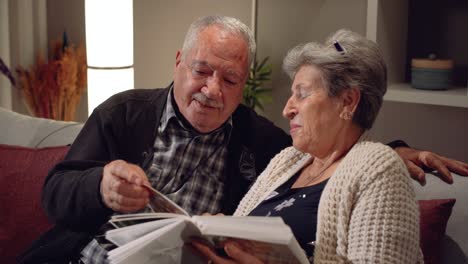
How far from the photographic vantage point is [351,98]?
167 centimetres

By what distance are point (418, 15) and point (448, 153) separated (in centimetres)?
51

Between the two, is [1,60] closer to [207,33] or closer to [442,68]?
[207,33]

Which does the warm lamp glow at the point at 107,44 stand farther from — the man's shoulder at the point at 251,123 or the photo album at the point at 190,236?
the photo album at the point at 190,236

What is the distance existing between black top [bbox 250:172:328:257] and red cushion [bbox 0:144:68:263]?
755 mm

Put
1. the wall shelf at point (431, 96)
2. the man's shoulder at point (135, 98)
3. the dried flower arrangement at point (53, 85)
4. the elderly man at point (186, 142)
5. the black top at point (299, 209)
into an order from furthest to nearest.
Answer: the dried flower arrangement at point (53, 85) < the wall shelf at point (431, 96) < the man's shoulder at point (135, 98) < the elderly man at point (186, 142) < the black top at point (299, 209)

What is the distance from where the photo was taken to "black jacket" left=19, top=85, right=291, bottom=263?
1.94 m

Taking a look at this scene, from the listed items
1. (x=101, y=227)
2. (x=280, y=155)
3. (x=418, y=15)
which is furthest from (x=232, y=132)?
(x=418, y=15)

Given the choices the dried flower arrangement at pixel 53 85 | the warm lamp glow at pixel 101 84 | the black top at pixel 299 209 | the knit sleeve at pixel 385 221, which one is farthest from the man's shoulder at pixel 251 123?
the dried flower arrangement at pixel 53 85

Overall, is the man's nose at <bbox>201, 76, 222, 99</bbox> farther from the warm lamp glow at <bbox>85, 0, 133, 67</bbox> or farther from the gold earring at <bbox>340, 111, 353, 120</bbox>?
the warm lamp glow at <bbox>85, 0, 133, 67</bbox>

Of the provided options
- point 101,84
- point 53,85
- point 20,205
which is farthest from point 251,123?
point 53,85

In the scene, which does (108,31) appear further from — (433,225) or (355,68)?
(433,225)

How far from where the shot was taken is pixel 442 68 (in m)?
2.30

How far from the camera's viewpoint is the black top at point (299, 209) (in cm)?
162

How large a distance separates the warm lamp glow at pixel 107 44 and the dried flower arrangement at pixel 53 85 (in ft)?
0.73
